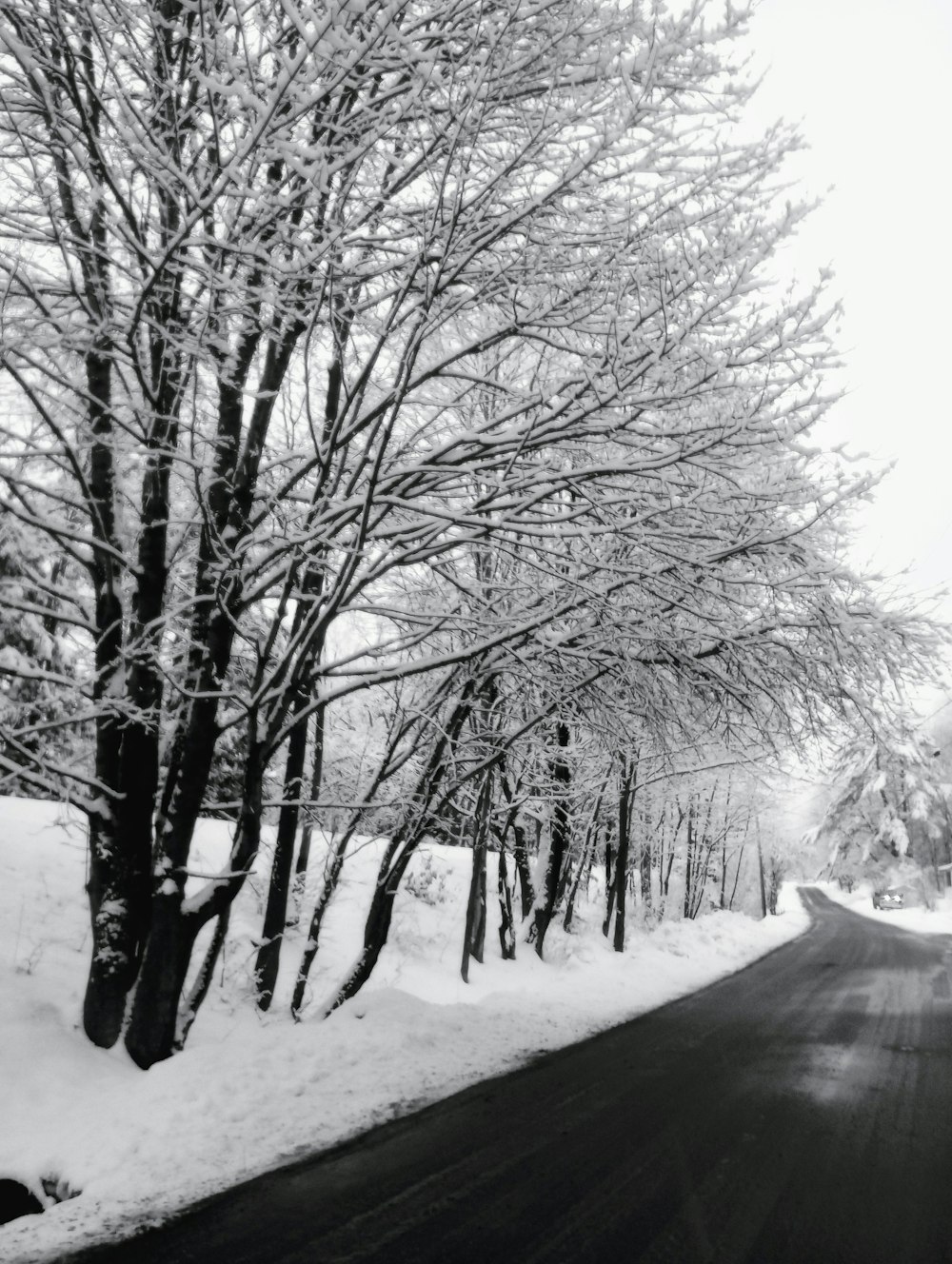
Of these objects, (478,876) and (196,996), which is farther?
(478,876)

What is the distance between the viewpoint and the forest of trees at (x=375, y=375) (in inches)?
191

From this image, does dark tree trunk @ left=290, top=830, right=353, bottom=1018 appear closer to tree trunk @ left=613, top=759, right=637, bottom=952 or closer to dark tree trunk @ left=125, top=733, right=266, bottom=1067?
dark tree trunk @ left=125, top=733, right=266, bottom=1067

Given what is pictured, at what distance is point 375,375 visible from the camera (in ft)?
25.5

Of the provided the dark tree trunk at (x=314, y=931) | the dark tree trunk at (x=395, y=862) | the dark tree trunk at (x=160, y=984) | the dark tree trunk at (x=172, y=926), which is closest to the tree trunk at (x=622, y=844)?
the dark tree trunk at (x=395, y=862)

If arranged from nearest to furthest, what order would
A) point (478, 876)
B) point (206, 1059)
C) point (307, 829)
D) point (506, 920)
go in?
point (206, 1059) < point (307, 829) < point (478, 876) < point (506, 920)

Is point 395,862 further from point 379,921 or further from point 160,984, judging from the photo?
point 160,984

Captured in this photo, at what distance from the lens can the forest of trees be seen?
486 centimetres

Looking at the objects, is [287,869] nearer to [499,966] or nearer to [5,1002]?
[5,1002]

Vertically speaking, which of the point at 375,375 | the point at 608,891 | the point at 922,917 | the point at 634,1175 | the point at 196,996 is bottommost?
the point at 922,917

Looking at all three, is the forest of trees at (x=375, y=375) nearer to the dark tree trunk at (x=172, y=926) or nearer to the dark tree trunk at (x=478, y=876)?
the dark tree trunk at (x=172, y=926)

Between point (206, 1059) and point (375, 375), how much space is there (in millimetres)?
5846

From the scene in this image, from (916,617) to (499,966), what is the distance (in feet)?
31.0

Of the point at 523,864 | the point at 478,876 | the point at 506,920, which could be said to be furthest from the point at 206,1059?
the point at 523,864

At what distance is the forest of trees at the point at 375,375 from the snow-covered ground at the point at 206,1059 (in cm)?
52
